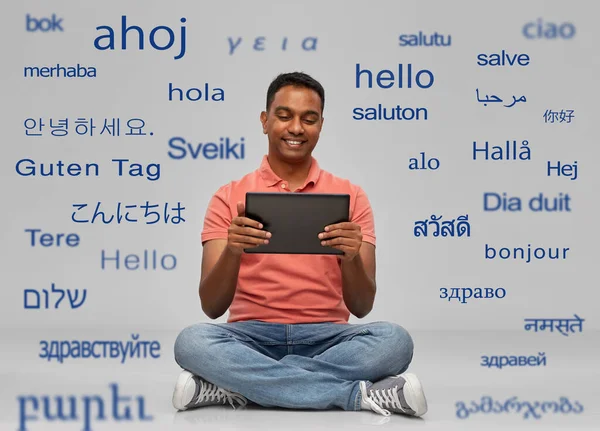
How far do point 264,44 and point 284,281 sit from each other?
217cm

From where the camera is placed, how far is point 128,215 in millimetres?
4609

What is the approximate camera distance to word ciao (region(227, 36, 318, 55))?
4621 mm

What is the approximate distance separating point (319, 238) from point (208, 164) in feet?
7.33

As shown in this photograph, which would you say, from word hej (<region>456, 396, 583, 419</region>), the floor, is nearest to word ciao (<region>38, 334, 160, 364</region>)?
the floor

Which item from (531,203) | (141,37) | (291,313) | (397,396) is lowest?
(397,396)

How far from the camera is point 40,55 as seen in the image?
15.2 feet

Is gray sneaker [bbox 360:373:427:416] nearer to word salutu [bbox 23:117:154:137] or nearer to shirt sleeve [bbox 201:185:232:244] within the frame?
shirt sleeve [bbox 201:185:232:244]

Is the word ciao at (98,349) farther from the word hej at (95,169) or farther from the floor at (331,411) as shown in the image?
the word hej at (95,169)

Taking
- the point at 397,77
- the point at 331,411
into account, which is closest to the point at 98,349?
the point at 331,411

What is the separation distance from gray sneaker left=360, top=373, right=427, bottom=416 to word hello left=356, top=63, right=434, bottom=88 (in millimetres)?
2292

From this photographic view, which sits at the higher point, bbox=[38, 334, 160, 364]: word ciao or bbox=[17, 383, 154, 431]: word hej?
bbox=[17, 383, 154, 431]: word hej

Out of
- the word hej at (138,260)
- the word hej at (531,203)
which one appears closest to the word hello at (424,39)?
the word hej at (531,203)

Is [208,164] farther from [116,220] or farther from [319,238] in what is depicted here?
[319,238]

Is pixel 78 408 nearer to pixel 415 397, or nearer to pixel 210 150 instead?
pixel 415 397
